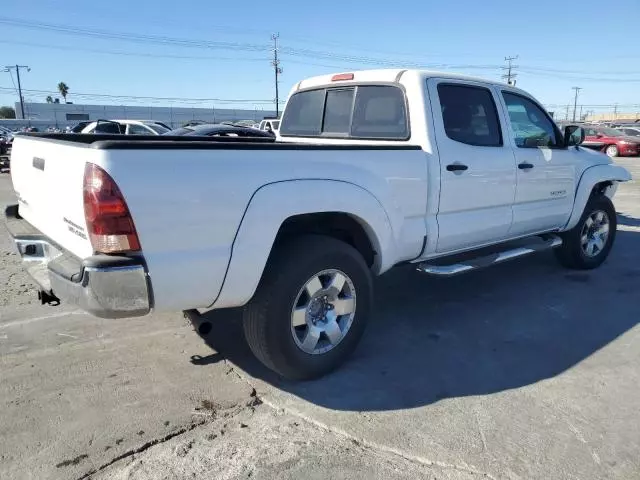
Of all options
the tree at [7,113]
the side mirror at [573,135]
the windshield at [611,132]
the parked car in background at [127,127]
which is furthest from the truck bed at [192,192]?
the tree at [7,113]

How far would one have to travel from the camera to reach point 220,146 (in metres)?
2.88

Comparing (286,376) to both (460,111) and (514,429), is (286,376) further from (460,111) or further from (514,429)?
(460,111)

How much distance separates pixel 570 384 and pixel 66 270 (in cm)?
317

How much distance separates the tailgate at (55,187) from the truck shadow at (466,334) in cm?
135

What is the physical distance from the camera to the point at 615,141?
86.7ft

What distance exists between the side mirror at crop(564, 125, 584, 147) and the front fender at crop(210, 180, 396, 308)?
3306 millimetres

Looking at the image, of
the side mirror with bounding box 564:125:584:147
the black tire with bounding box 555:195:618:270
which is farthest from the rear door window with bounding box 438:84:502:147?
the black tire with bounding box 555:195:618:270

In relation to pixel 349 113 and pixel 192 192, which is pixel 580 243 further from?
Answer: pixel 192 192

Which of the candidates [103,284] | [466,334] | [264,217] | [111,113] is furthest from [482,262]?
[111,113]

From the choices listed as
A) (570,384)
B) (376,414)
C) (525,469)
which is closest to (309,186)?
(376,414)

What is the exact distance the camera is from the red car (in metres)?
26.1

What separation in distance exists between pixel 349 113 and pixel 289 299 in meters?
2.21

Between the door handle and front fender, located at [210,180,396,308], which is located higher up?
the door handle

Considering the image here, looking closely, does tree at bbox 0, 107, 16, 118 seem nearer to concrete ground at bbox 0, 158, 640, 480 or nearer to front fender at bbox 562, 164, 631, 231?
concrete ground at bbox 0, 158, 640, 480
